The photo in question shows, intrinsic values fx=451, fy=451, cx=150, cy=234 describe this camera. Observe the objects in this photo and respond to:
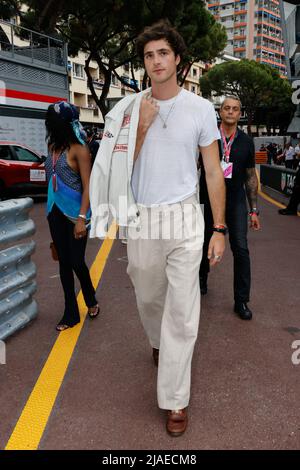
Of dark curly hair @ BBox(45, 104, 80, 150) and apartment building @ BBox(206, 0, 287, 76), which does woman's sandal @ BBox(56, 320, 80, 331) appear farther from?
apartment building @ BBox(206, 0, 287, 76)

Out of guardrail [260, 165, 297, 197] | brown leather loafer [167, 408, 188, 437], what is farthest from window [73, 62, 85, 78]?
brown leather loafer [167, 408, 188, 437]

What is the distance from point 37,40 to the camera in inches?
825

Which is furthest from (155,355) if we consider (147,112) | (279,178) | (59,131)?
(279,178)

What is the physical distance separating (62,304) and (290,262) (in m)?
3.05

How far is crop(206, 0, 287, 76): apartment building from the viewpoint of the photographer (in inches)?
3836

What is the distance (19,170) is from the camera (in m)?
11.2

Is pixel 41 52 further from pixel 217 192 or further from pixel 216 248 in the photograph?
pixel 216 248

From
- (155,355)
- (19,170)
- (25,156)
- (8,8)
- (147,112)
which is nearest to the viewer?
(147,112)

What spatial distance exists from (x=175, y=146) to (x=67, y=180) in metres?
1.32

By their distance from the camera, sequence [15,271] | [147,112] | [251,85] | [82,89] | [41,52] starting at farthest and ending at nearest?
[251,85] → [82,89] → [41,52] → [15,271] → [147,112]

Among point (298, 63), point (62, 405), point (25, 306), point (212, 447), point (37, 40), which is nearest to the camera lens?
point (212, 447)

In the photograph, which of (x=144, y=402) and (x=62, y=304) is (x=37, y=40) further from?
(x=144, y=402)

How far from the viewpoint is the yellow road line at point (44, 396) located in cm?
227

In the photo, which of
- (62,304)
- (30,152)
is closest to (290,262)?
(62,304)
